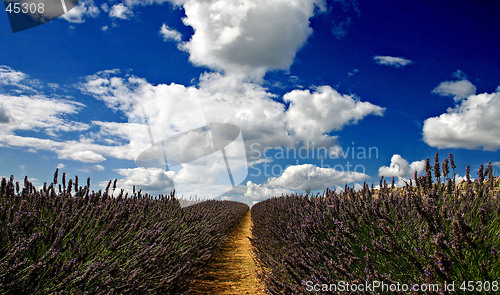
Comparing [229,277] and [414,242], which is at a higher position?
[414,242]

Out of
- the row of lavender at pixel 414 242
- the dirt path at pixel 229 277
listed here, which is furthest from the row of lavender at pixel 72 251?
the row of lavender at pixel 414 242

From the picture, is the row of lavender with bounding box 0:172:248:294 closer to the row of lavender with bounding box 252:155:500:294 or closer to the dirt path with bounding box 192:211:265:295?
the dirt path with bounding box 192:211:265:295

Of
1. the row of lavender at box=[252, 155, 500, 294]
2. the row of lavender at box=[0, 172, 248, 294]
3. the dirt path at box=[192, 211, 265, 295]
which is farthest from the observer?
the dirt path at box=[192, 211, 265, 295]

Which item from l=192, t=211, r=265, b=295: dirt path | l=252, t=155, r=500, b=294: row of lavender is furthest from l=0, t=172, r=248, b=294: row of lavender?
l=252, t=155, r=500, b=294: row of lavender

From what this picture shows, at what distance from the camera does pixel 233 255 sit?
290 inches

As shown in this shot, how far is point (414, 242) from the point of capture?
2.17 metres

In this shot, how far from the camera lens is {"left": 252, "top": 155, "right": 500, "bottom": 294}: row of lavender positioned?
1576 mm

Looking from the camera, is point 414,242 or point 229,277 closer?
point 414,242

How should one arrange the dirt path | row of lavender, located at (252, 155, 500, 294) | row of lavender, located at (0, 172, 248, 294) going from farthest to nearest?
1. the dirt path
2. row of lavender, located at (0, 172, 248, 294)
3. row of lavender, located at (252, 155, 500, 294)

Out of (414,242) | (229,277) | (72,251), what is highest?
(414,242)

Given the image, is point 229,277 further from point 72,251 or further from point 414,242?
point 414,242

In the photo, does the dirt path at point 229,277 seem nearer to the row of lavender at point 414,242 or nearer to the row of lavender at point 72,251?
the row of lavender at point 72,251

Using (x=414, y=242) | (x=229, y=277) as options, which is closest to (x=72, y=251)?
(x=414, y=242)

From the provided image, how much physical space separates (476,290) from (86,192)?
12.1 ft
